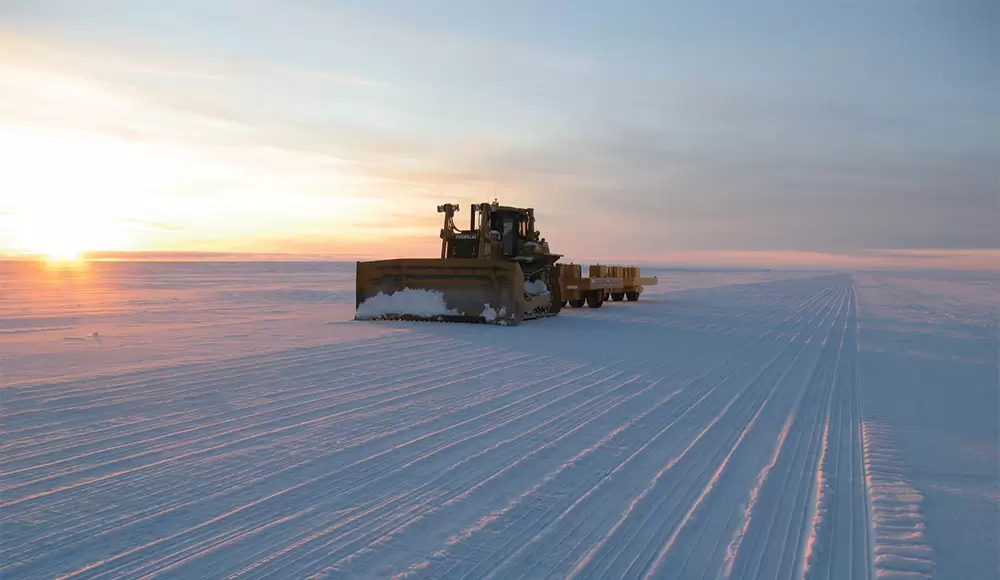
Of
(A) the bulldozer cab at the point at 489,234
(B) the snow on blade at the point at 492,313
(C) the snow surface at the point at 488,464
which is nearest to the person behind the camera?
(C) the snow surface at the point at 488,464

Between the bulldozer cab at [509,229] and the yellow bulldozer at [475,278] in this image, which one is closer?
the yellow bulldozer at [475,278]

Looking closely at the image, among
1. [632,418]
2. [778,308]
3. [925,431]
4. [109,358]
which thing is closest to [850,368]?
[925,431]

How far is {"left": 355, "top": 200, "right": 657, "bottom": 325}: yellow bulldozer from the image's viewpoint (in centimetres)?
1498

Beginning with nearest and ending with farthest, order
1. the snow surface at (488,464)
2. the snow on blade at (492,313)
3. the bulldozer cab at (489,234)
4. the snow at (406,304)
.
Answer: the snow surface at (488,464) < the snow on blade at (492,313) < the snow at (406,304) < the bulldozer cab at (489,234)

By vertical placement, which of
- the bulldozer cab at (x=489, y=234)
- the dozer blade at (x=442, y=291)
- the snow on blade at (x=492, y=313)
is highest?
the bulldozer cab at (x=489, y=234)

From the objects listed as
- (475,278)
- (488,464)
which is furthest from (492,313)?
(488,464)

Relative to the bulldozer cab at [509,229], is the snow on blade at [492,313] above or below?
below

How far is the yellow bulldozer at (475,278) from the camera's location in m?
15.0

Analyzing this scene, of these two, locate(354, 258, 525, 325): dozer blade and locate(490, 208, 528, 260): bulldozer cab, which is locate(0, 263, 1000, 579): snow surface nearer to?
locate(354, 258, 525, 325): dozer blade

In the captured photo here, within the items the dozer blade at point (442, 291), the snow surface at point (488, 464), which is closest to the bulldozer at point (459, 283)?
the dozer blade at point (442, 291)

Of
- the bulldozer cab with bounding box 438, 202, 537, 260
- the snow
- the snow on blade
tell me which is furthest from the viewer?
the bulldozer cab with bounding box 438, 202, 537, 260

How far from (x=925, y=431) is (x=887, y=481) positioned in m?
1.92

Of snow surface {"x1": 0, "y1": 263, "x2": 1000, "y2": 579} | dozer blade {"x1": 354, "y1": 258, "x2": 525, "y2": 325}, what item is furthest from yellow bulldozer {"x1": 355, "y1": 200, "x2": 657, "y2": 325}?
snow surface {"x1": 0, "y1": 263, "x2": 1000, "y2": 579}

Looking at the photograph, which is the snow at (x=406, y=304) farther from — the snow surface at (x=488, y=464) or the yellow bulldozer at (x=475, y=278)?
the snow surface at (x=488, y=464)
